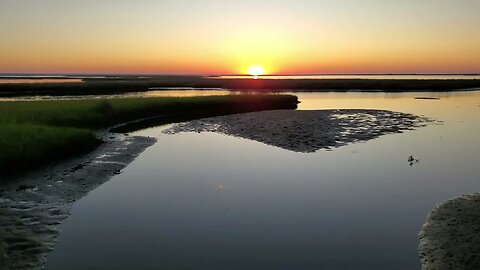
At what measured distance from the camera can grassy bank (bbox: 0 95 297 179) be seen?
20438mm

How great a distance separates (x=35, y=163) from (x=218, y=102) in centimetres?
3833

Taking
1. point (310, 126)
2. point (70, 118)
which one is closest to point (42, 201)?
point (70, 118)

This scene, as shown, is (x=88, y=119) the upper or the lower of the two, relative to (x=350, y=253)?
upper

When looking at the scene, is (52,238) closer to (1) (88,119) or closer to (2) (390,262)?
(2) (390,262)

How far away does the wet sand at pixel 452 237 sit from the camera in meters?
9.88

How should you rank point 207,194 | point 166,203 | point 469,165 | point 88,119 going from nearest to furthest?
point 166,203 → point 207,194 → point 469,165 → point 88,119

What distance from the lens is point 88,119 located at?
3512 centimetres

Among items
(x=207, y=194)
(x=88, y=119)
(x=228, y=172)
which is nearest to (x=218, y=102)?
(x=88, y=119)

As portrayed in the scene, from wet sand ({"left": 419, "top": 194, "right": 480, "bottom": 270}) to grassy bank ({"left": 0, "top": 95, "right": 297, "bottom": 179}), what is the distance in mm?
17684

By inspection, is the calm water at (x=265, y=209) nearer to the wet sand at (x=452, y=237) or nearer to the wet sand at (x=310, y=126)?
the wet sand at (x=452, y=237)

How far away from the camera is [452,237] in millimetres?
11305

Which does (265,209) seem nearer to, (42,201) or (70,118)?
(42,201)

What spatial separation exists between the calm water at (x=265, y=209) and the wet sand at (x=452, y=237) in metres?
→ 0.42

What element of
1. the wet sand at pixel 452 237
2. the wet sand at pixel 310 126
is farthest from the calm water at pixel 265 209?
the wet sand at pixel 310 126
